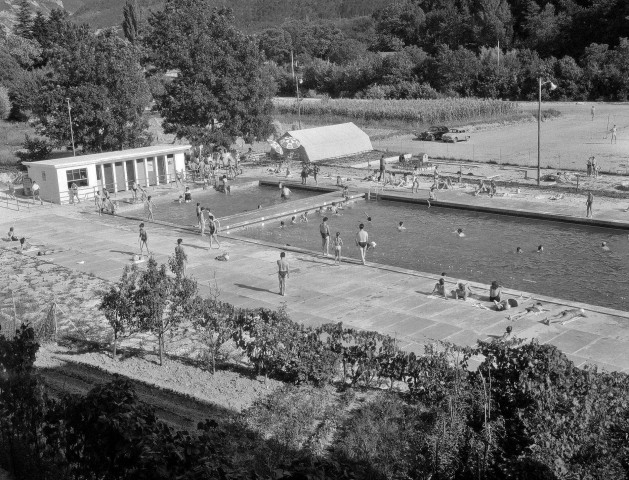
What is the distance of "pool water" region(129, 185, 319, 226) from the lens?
111 ft

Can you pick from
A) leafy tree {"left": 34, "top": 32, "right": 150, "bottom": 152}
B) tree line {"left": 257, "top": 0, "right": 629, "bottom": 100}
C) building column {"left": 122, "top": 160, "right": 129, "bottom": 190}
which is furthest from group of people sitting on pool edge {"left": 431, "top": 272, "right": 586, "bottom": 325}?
tree line {"left": 257, "top": 0, "right": 629, "bottom": 100}

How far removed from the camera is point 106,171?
37.6 metres

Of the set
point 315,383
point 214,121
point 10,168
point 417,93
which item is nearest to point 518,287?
point 315,383

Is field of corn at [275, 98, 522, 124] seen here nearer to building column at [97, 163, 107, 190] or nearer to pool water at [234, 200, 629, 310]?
pool water at [234, 200, 629, 310]

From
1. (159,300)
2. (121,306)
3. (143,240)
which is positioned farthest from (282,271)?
(143,240)

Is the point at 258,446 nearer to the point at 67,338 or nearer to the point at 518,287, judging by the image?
the point at 67,338

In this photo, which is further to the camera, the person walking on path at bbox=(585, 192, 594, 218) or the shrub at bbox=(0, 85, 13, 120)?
the shrub at bbox=(0, 85, 13, 120)

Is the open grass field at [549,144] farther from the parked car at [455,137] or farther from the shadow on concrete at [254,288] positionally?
the shadow on concrete at [254,288]

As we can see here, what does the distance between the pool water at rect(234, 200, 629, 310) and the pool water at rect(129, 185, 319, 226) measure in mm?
3773

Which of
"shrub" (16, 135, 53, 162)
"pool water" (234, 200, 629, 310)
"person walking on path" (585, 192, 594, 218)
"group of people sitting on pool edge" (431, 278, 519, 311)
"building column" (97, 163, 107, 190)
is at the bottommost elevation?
"pool water" (234, 200, 629, 310)

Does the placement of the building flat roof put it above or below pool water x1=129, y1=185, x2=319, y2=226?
above

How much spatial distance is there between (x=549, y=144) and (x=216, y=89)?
69.2ft

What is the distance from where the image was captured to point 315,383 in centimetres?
1481

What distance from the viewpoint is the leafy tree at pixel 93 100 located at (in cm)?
4238
